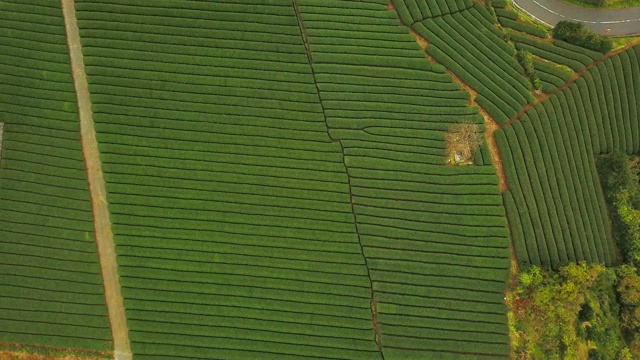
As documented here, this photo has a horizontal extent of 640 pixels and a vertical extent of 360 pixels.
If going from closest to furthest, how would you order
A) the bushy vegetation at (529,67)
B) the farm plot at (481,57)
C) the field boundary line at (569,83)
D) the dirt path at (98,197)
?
the dirt path at (98,197)
the field boundary line at (569,83)
the farm plot at (481,57)
the bushy vegetation at (529,67)

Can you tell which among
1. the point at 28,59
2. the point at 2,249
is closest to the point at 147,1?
the point at 28,59

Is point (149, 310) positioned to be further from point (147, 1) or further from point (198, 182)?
point (147, 1)

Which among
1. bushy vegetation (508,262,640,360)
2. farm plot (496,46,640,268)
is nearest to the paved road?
farm plot (496,46,640,268)

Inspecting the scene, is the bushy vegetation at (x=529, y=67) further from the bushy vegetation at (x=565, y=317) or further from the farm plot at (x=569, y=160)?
the bushy vegetation at (x=565, y=317)

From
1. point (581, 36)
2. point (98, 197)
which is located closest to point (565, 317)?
point (581, 36)

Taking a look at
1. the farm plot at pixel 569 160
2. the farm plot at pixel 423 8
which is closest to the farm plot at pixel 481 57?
the farm plot at pixel 423 8

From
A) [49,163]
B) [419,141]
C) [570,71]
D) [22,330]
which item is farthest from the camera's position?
[570,71]
